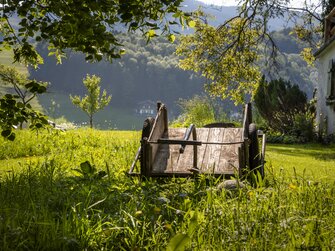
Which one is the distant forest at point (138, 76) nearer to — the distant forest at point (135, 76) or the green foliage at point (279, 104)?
the distant forest at point (135, 76)

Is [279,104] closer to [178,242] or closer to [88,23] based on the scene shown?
[88,23]

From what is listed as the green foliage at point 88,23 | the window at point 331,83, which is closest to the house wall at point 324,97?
the window at point 331,83

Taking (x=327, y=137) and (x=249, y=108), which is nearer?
(x=249, y=108)

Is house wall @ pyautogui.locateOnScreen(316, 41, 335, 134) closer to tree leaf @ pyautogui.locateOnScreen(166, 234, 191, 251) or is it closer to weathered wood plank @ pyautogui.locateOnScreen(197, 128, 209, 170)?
weathered wood plank @ pyautogui.locateOnScreen(197, 128, 209, 170)

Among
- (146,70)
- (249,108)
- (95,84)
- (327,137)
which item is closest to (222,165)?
(249,108)

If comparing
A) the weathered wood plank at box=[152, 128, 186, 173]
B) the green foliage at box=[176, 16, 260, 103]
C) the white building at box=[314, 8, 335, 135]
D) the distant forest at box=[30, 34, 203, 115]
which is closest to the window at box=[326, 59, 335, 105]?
the white building at box=[314, 8, 335, 135]

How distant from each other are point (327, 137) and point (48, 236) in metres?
17.9

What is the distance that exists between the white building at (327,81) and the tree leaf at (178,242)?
18.5 m

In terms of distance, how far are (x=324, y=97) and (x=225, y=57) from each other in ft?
18.2

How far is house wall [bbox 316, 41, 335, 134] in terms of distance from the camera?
21.0m

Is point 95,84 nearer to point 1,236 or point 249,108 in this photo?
point 249,108

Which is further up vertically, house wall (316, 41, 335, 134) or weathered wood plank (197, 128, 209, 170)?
house wall (316, 41, 335, 134)

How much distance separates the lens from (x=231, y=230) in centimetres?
395

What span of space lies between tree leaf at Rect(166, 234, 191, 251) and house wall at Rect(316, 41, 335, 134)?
18.5m
